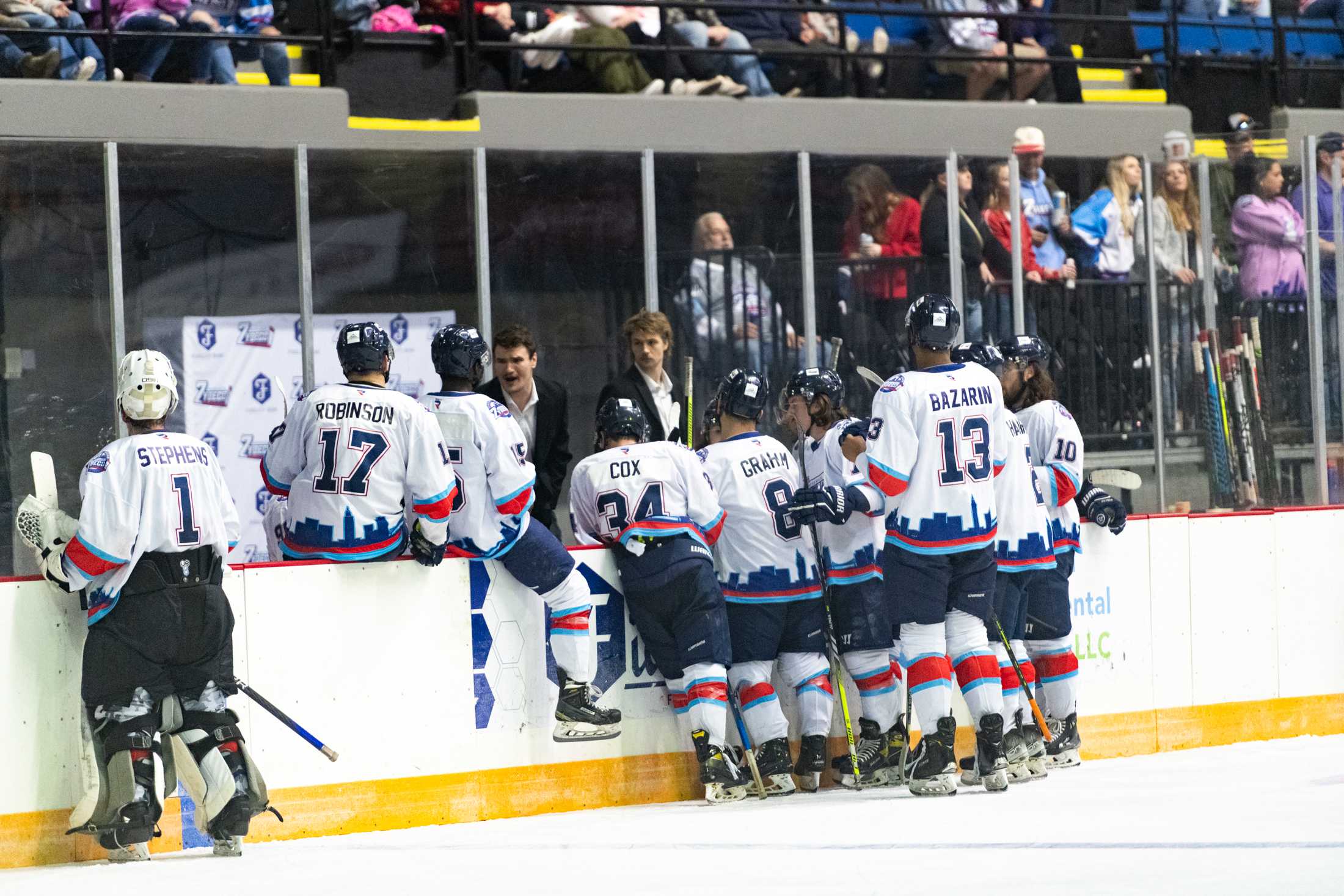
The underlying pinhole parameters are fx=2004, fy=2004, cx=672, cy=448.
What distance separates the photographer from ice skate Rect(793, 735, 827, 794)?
727 cm

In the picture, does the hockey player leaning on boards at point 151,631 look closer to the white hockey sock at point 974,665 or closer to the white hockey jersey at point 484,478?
the white hockey jersey at point 484,478

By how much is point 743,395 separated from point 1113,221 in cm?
302

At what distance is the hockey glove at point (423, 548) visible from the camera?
21.7 ft

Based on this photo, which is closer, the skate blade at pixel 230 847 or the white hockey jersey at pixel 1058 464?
the skate blade at pixel 230 847

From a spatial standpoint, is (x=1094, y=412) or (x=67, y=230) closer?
(x=67, y=230)

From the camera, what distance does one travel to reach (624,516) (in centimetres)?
700

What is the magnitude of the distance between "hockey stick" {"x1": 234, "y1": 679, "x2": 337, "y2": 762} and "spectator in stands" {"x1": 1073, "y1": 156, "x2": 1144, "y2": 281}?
4739 millimetres

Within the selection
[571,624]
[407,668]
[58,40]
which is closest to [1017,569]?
[571,624]

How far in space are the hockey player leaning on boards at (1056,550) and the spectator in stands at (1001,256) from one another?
132 cm

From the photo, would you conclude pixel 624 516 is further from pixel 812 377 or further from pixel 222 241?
pixel 222 241

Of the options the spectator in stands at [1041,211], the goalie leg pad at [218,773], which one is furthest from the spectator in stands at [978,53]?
the goalie leg pad at [218,773]

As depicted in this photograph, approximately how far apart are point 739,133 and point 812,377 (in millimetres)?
3701

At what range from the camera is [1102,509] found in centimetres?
795

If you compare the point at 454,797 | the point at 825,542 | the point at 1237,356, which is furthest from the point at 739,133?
the point at 454,797
